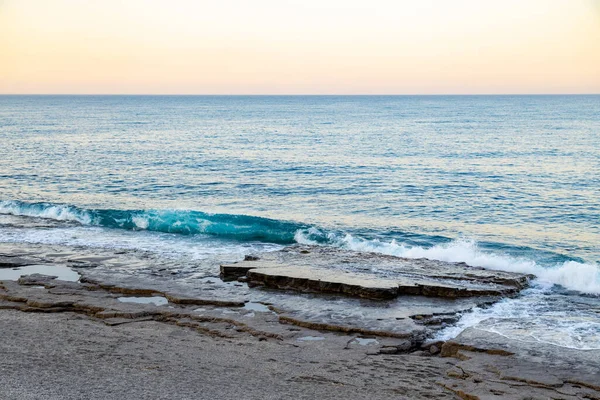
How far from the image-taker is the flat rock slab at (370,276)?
18.0 meters

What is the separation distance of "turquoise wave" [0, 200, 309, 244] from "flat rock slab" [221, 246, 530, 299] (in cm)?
455

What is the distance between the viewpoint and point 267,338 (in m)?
14.9

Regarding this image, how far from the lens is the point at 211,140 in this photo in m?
70.6

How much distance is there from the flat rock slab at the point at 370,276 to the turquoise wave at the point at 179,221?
455 cm

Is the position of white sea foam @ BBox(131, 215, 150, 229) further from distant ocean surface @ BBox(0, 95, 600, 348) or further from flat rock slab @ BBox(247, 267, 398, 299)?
flat rock slab @ BBox(247, 267, 398, 299)

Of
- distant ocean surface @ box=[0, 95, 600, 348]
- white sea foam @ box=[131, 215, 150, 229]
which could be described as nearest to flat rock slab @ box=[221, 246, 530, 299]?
distant ocean surface @ box=[0, 95, 600, 348]

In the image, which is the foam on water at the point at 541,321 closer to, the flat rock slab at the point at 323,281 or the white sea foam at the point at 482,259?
the white sea foam at the point at 482,259

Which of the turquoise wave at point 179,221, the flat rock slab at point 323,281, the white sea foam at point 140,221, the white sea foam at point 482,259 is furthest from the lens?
the white sea foam at point 140,221

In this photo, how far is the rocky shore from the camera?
12.0 meters

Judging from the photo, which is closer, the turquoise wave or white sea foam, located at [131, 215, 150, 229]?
the turquoise wave

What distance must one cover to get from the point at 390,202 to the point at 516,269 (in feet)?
41.7

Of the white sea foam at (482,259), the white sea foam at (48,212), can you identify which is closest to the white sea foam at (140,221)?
the white sea foam at (48,212)

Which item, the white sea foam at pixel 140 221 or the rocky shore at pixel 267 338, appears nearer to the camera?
the rocky shore at pixel 267 338

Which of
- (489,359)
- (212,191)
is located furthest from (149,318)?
(212,191)
